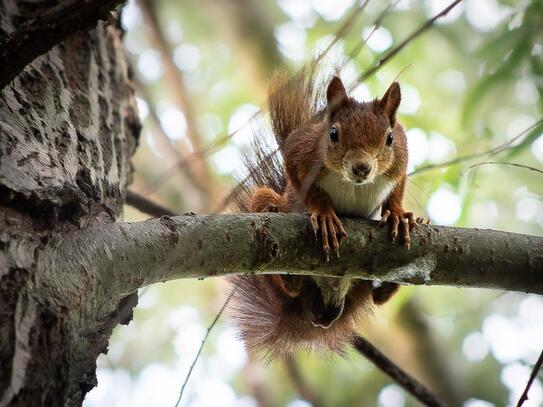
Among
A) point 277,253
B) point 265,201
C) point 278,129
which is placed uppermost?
point 278,129

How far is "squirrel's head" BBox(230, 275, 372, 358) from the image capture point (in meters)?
2.31

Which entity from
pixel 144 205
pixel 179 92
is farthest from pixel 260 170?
pixel 179 92

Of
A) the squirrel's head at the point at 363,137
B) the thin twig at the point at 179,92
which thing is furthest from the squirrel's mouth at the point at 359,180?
the thin twig at the point at 179,92

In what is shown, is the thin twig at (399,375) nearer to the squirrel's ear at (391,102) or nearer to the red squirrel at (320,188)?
the red squirrel at (320,188)

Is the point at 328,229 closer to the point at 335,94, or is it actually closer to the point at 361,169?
the point at 361,169

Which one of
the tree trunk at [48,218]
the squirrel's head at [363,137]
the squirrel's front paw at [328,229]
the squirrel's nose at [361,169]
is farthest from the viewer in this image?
the squirrel's head at [363,137]

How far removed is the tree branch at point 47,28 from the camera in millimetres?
1187

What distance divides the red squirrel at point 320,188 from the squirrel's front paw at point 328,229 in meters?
0.17

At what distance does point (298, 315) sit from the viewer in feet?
7.87

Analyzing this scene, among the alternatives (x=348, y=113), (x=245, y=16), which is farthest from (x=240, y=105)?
(x=348, y=113)

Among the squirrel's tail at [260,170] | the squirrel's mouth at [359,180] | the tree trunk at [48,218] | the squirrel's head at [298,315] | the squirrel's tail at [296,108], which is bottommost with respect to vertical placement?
the tree trunk at [48,218]

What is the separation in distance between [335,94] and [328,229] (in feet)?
2.44

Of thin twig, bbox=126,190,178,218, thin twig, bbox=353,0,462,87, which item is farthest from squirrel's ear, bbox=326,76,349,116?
thin twig, bbox=353,0,462,87

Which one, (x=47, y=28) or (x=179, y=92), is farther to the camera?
(x=179, y=92)
